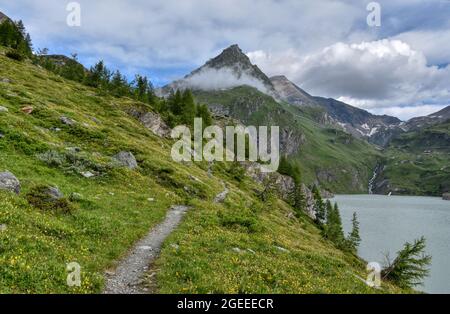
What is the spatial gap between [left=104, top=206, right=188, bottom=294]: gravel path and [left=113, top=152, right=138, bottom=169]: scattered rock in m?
18.3

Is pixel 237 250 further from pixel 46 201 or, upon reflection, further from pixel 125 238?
pixel 46 201

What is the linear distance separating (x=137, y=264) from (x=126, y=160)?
29.2 meters

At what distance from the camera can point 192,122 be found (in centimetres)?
11956

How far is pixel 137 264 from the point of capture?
19.5 metres

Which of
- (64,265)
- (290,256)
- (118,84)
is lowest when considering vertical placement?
(290,256)

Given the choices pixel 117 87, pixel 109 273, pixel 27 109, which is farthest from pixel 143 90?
pixel 109 273

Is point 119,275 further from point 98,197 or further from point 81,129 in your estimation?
point 81,129

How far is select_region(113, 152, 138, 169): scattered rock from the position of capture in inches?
1816

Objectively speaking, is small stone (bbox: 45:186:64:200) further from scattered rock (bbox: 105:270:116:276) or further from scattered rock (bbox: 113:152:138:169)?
scattered rock (bbox: 113:152:138:169)

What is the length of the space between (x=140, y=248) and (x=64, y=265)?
6.91 metres

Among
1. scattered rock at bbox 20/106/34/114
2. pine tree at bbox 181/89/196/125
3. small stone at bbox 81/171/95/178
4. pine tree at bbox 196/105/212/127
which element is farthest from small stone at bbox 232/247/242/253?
pine tree at bbox 196/105/212/127

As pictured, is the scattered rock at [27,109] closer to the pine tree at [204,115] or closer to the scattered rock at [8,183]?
the scattered rock at [8,183]

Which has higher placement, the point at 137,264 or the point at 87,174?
the point at 87,174
